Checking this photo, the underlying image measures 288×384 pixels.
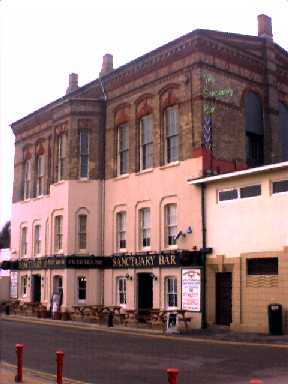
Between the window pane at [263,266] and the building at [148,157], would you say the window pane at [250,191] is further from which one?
the window pane at [263,266]

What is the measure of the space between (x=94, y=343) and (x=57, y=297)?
42.7 feet

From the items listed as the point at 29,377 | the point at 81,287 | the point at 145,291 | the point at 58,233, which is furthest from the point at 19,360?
the point at 58,233

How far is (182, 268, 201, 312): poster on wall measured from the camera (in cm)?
2673

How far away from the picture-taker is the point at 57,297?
1326 inches

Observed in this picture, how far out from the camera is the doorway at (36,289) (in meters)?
38.1

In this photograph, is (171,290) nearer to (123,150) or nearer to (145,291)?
(145,291)

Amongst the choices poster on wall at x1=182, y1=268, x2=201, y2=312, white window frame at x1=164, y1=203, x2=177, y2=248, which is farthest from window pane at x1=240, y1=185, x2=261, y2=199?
white window frame at x1=164, y1=203, x2=177, y2=248

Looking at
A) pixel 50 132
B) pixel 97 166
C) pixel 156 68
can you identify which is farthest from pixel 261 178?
pixel 50 132

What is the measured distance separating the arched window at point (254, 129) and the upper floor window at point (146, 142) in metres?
A: 5.04

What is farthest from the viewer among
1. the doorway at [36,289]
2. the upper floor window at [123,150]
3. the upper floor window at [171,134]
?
the doorway at [36,289]

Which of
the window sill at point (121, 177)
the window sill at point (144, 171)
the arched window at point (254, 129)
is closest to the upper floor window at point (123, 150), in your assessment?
the window sill at point (121, 177)

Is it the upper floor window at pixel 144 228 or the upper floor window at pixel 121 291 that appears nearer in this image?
the upper floor window at pixel 144 228

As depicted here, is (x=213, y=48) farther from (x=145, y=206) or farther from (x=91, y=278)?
(x=91, y=278)

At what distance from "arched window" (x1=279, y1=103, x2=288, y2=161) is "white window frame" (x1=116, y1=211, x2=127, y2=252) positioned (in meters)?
9.45
